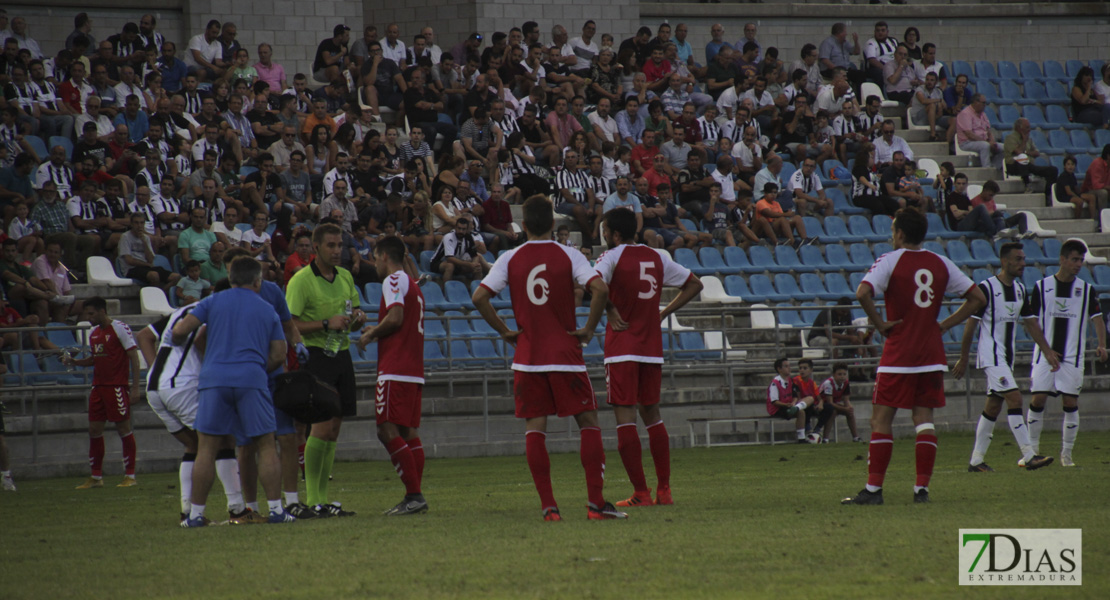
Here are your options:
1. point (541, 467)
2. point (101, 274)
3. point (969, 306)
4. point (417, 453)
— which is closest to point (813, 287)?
point (101, 274)

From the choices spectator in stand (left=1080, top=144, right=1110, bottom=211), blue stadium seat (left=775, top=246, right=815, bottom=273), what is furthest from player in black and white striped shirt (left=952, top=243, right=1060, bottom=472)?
spectator in stand (left=1080, top=144, right=1110, bottom=211)

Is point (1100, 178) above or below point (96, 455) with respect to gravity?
above

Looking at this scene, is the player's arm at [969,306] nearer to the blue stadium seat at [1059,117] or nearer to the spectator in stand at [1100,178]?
the spectator in stand at [1100,178]

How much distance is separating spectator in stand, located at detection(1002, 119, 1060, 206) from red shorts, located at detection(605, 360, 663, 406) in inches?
764

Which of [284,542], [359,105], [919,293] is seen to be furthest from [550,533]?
[359,105]

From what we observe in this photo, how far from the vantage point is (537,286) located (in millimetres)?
8969

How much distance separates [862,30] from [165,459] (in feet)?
67.8

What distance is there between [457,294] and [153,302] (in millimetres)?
4462

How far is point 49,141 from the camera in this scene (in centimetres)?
2023

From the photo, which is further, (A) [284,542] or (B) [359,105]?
(B) [359,105]

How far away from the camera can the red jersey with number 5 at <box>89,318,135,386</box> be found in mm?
14875

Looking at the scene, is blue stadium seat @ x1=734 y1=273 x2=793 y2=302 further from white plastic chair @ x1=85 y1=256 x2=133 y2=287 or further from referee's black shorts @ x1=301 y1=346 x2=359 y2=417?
referee's black shorts @ x1=301 y1=346 x2=359 y2=417

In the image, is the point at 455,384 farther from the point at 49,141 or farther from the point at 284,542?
the point at 284,542

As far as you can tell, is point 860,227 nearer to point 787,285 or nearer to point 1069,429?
point 787,285
